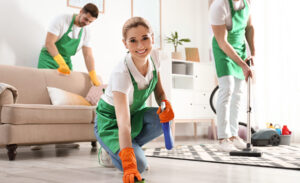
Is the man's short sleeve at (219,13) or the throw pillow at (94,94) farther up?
the man's short sleeve at (219,13)

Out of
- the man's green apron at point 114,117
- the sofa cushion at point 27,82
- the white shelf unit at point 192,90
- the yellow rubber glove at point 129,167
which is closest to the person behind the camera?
the yellow rubber glove at point 129,167

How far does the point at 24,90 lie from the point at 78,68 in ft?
3.22

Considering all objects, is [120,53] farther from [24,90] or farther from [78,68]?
[24,90]

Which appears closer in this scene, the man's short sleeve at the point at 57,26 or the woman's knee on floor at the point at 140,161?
the woman's knee on floor at the point at 140,161

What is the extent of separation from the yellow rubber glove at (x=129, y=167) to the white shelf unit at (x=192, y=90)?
2.84 meters

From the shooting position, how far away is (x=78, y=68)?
3863mm

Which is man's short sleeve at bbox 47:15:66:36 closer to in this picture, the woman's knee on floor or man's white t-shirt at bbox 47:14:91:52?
man's white t-shirt at bbox 47:14:91:52

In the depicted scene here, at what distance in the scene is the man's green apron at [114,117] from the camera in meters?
1.57

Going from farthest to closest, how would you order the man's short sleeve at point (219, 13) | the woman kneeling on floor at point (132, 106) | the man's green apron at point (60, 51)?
the man's green apron at point (60, 51) → the man's short sleeve at point (219, 13) → the woman kneeling on floor at point (132, 106)

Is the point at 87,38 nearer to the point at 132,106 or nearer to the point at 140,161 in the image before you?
the point at 132,106

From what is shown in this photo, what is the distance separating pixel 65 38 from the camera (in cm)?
327

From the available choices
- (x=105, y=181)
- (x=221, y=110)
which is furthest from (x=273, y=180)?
(x=221, y=110)

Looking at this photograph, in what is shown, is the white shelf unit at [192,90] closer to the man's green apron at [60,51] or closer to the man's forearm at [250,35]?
the man's green apron at [60,51]

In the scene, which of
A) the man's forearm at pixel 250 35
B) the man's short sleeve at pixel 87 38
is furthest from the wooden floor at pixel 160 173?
the man's short sleeve at pixel 87 38
